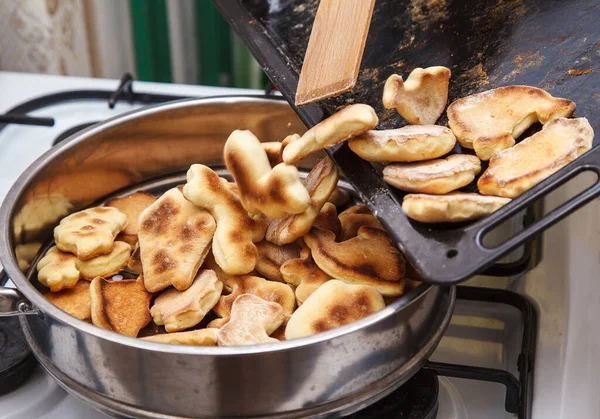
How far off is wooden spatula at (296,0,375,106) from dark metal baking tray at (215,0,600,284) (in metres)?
0.05

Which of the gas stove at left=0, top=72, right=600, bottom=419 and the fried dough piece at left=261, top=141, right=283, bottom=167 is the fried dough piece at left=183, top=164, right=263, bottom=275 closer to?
the fried dough piece at left=261, top=141, right=283, bottom=167

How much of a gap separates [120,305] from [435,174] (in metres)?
0.30

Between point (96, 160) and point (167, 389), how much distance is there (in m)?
0.39

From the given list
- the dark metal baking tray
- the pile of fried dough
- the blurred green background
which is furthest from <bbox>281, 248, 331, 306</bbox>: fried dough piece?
the blurred green background

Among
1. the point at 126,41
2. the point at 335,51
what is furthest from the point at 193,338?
the point at 126,41

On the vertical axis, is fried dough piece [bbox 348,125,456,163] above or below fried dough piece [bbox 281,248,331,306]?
above

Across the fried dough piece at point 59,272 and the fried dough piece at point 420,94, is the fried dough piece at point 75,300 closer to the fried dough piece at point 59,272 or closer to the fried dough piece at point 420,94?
the fried dough piece at point 59,272

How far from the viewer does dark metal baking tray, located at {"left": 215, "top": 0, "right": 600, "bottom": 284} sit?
577 mm

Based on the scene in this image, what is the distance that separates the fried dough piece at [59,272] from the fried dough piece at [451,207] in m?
0.34

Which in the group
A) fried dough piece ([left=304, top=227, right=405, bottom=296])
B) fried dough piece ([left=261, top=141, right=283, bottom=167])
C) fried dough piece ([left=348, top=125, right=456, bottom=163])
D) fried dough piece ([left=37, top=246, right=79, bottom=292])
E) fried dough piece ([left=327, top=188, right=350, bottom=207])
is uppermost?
fried dough piece ([left=348, top=125, right=456, bottom=163])

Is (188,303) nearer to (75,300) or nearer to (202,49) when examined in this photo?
(75,300)

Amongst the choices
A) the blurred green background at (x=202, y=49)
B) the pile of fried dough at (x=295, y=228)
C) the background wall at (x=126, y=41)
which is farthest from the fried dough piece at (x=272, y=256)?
the blurred green background at (x=202, y=49)

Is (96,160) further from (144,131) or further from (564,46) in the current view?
(564,46)

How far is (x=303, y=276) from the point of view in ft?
2.15
